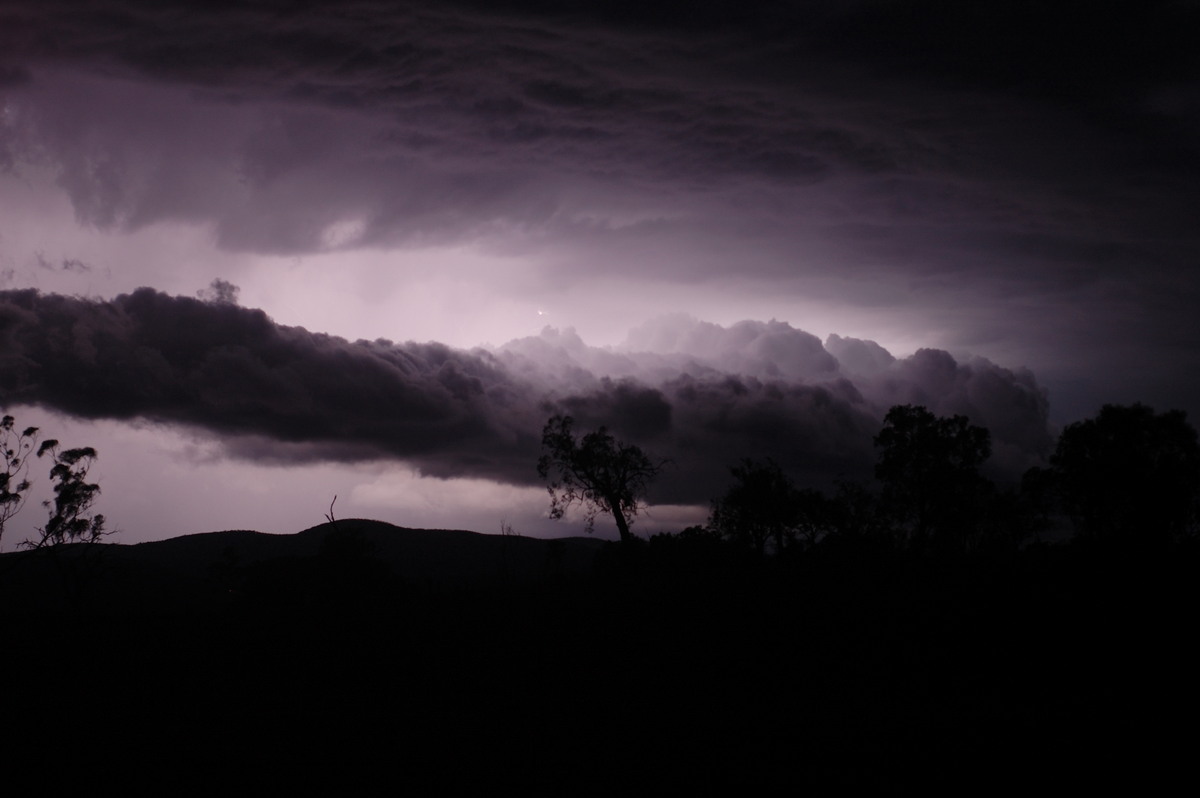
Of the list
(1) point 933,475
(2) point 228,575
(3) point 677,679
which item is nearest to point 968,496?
(1) point 933,475

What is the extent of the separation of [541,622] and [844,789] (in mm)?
13428

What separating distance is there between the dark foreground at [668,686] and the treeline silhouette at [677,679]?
8 cm

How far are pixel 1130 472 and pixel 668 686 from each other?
134ft

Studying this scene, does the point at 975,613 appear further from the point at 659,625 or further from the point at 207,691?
the point at 207,691

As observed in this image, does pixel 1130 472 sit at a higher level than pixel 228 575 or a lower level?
higher

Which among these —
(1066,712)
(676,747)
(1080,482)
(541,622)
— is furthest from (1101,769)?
(1080,482)

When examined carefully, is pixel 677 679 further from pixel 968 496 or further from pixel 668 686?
pixel 968 496

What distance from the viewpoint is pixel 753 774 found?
12.8 metres

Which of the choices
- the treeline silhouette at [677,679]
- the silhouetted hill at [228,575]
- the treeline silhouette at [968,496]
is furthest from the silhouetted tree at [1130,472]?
the silhouetted hill at [228,575]

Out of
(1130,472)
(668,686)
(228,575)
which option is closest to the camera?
(668,686)

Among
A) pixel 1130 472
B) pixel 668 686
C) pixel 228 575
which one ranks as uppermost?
pixel 1130 472

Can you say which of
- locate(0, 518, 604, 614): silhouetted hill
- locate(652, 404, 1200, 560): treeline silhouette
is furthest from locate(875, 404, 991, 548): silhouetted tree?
locate(0, 518, 604, 614): silhouetted hill

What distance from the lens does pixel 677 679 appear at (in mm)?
18047

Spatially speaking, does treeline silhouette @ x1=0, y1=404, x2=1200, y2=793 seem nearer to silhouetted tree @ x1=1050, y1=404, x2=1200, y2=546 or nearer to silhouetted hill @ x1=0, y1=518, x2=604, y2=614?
silhouetted hill @ x1=0, y1=518, x2=604, y2=614
